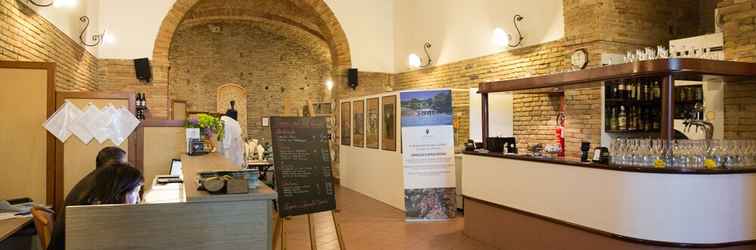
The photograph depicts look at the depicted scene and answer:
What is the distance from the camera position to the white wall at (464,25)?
23.4 ft

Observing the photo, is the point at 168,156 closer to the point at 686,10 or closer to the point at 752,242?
the point at 752,242

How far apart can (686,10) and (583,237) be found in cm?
534

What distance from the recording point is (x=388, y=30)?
35.9ft

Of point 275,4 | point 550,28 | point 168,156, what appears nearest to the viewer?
point 168,156

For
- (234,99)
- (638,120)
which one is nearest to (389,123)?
(638,120)

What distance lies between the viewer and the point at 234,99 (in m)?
14.6

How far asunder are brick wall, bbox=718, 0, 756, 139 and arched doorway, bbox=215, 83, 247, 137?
12.2m

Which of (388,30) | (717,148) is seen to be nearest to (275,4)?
(388,30)

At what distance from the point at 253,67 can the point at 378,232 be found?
10097mm

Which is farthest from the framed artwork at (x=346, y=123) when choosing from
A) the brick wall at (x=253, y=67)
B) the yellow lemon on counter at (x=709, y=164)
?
the yellow lemon on counter at (x=709, y=164)

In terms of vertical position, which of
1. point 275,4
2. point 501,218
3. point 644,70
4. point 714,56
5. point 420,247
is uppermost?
point 275,4

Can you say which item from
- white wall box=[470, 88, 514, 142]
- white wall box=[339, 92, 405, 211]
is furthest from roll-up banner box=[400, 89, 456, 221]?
white wall box=[470, 88, 514, 142]

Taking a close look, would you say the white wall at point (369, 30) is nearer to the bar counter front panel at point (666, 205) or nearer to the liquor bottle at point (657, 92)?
the liquor bottle at point (657, 92)

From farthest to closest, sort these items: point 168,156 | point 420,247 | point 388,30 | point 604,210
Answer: point 388,30, point 168,156, point 420,247, point 604,210
